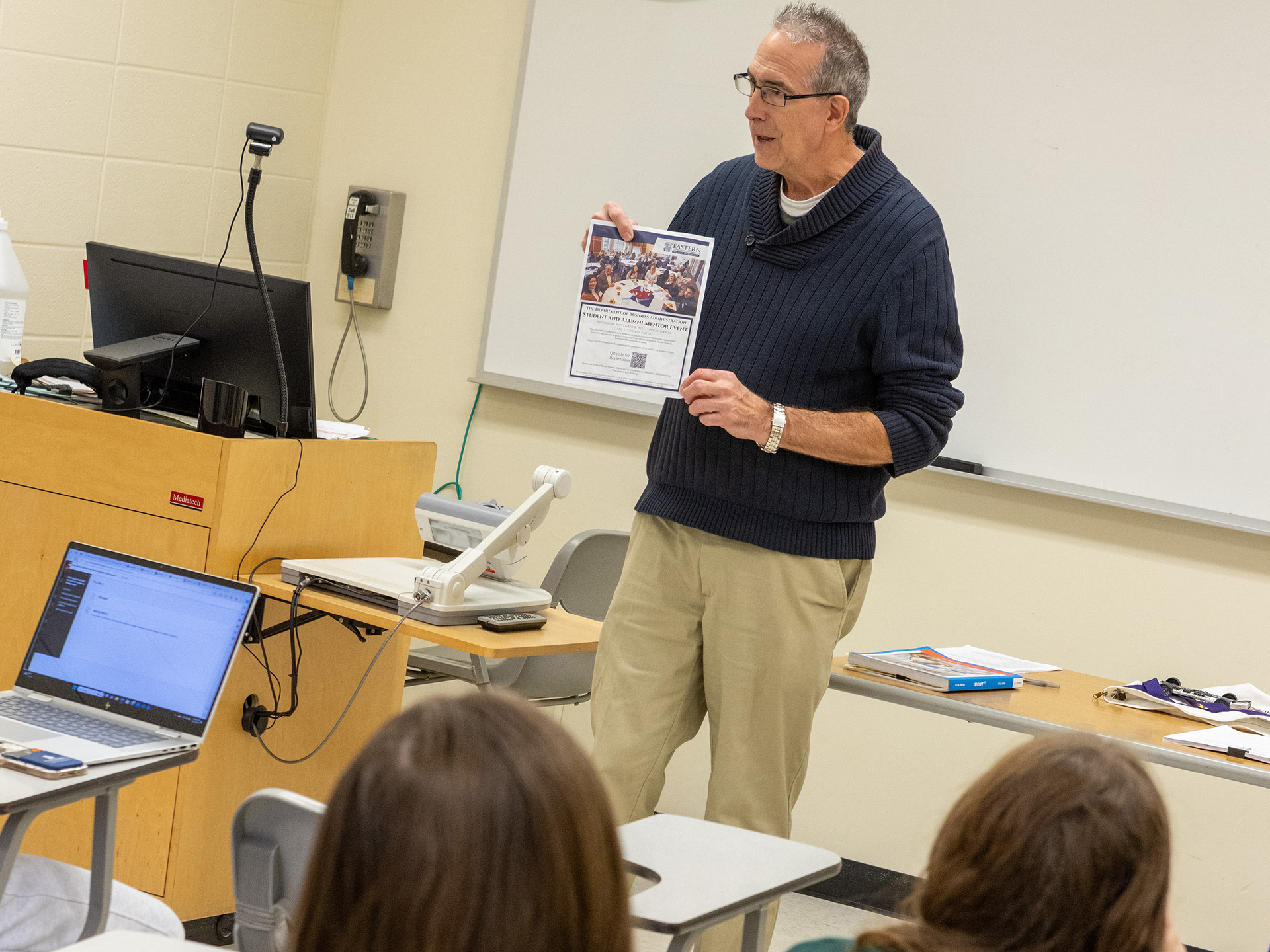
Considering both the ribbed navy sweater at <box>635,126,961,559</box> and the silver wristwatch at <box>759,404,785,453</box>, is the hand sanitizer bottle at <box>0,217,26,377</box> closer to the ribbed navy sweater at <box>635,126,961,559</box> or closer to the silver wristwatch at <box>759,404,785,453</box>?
the ribbed navy sweater at <box>635,126,961,559</box>

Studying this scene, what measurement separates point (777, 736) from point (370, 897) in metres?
1.46

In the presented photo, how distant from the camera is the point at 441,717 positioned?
812 mm

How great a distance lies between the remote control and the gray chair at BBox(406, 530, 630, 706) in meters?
0.56

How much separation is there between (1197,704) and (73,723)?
1.93 m

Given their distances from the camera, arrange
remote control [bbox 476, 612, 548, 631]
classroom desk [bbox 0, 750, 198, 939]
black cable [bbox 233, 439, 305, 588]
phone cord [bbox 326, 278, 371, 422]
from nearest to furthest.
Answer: classroom desk [bbox 0, 750, 198, 939]
remote control [bbox 476, 612, 548, 631]
black cable [bbox 233, 439, 305, 588]
phone cord [bbox 326, 278, 371, 422]

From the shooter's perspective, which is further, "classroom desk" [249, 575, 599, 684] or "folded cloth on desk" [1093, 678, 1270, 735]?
"folded cloth on desk" [1093, 678, 1270, 735]

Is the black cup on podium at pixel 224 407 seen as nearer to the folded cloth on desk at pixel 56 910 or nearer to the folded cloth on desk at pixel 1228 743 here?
the folded cloth on desk at pixel 56 910

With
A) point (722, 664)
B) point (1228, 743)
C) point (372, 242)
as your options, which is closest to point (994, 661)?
point (1228, 743)

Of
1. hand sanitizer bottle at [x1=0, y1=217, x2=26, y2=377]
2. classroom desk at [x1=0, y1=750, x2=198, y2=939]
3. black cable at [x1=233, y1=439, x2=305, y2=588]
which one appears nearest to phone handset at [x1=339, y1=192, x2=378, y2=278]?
hand sanitizer bottle at [x1=0, y1=217, x2=26, y2=377]

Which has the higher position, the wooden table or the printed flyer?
the printed flyer

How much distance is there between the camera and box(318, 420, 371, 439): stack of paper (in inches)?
107

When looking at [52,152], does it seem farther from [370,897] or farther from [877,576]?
[370,897]

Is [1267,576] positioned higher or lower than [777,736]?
higher

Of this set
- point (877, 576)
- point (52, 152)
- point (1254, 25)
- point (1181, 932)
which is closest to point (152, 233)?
point (52, 152)
